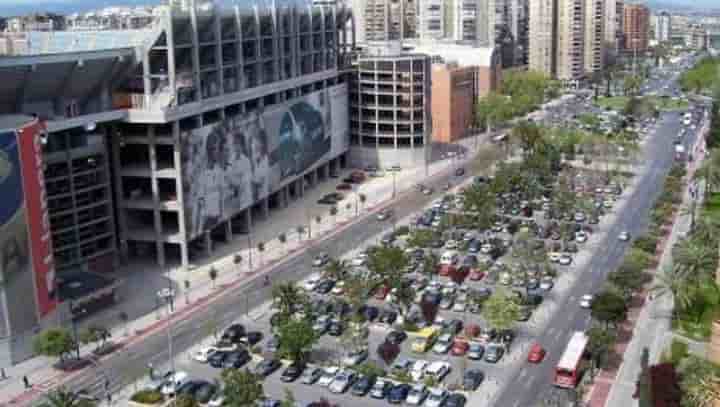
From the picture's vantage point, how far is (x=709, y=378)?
4325 centimetres

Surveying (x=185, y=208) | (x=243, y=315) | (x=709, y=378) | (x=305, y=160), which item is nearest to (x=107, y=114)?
(x=185, y=208)

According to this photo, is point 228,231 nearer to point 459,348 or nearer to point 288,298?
point 288,298

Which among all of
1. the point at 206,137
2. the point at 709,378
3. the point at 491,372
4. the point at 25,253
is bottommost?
the point at 491,372

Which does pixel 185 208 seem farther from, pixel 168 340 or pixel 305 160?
pixel 305 160

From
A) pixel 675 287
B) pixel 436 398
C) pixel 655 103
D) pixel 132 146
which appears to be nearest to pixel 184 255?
pixel 132 146

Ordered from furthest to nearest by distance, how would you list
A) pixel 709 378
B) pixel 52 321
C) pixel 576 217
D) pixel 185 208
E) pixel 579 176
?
pixel 579 176
pixel 576 217
pixel 185 208
pixel 52 321
pixel 709 378

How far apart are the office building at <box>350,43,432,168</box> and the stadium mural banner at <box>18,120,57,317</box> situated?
6211 cm

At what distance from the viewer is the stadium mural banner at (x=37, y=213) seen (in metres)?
56.7

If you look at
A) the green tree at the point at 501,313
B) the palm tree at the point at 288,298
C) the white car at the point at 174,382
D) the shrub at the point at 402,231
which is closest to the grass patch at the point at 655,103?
the shrub at the point at 402,231

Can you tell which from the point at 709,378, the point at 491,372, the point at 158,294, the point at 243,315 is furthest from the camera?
the point at 158,294

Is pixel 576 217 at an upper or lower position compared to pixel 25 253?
lower

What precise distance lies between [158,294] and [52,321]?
428 inches

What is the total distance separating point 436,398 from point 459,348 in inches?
303

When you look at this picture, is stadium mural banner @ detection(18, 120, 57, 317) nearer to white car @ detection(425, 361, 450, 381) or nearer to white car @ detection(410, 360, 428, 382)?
white car @ detection(410, 360, 428, 382)
